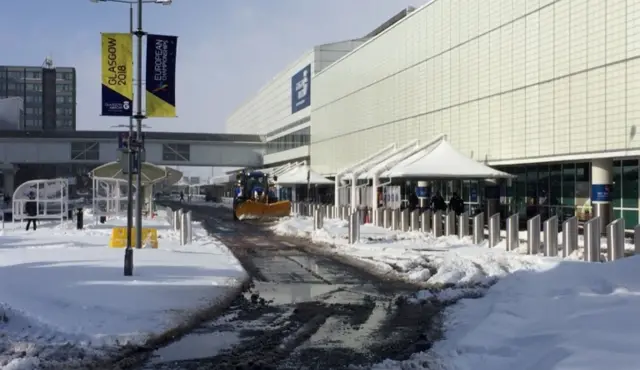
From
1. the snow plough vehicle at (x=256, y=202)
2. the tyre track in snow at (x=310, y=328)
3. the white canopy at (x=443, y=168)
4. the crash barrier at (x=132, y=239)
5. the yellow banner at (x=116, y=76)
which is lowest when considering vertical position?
the tyre track in snow at (x=310, y=328)

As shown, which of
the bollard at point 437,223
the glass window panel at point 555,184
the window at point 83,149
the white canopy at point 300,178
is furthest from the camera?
the window at point 83,149

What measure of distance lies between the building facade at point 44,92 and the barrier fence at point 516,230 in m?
A: 144

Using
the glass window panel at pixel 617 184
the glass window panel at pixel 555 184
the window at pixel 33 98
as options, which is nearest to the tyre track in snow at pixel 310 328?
the glass window panel at pixel 617 184

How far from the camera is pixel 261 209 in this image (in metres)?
43.1

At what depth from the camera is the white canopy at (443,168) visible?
29.8 metres

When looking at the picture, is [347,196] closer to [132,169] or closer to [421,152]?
[421,152]

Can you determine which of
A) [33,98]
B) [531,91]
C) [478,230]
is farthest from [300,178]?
[33,98]

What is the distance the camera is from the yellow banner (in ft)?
53.6

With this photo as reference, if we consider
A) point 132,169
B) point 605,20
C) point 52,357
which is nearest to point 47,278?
point 132,169

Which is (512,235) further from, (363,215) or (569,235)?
(363,215)

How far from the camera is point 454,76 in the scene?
38.5 m

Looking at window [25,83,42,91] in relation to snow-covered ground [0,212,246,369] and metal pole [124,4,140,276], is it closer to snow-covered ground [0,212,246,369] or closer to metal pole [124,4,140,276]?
snow-covered ground [0,212,246,369]

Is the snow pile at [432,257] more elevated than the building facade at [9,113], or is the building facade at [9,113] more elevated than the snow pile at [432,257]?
the building facade at [9,113]

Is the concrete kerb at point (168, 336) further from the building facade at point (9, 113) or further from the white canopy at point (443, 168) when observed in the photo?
the building facade at point (9, 113)
